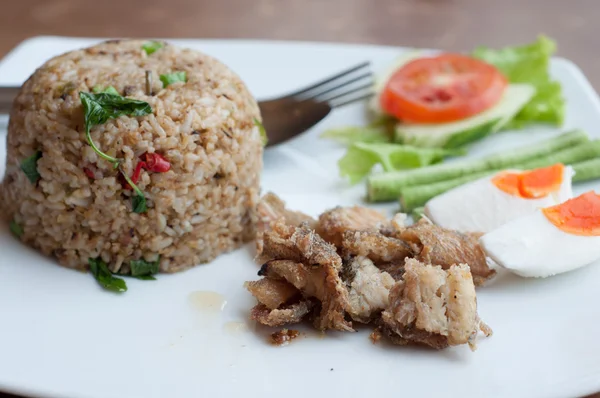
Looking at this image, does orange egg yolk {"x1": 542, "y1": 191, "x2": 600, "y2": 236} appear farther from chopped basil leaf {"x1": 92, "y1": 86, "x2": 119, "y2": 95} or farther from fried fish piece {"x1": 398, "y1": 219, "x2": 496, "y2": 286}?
chopped basil leaf {"x1": 92, "y1": 86, "x2": 119, "y2": 95}

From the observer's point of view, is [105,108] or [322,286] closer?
[322,286]

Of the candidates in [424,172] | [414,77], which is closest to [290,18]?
[414,77]

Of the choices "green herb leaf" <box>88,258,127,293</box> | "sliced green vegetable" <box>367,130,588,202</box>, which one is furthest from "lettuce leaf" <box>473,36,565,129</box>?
"green herb leaf" <box>88,258,127,293</box>

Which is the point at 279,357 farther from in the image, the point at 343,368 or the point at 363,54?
the point at 363,54

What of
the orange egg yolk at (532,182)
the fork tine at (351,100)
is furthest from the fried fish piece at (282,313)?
the fork tine at (351,100)

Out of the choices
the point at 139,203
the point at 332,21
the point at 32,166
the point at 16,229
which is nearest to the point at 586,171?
the point at 139,203

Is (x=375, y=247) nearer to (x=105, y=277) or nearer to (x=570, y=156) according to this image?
(x=105, y=277)

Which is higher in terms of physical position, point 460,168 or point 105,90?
point 105,90
